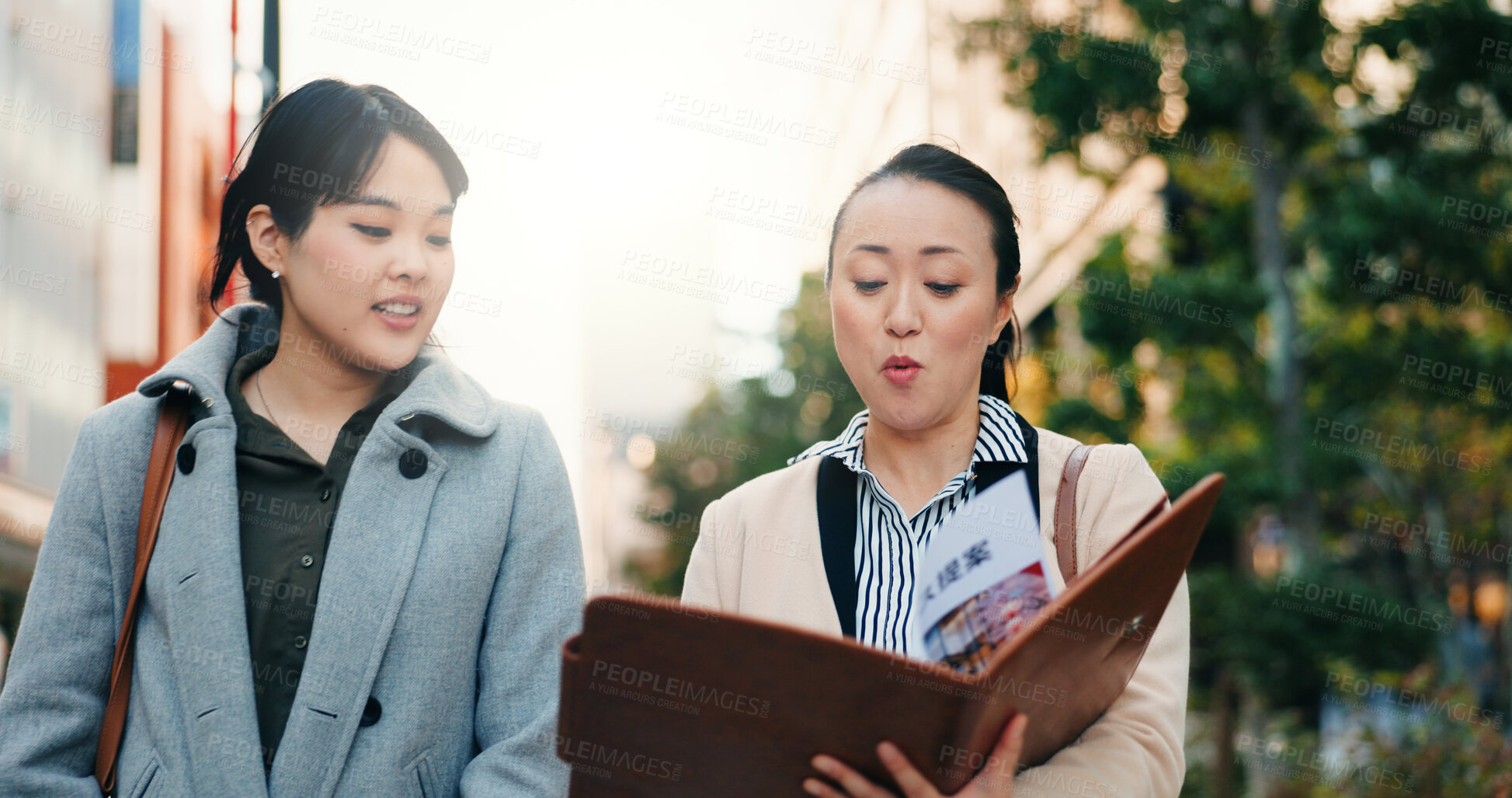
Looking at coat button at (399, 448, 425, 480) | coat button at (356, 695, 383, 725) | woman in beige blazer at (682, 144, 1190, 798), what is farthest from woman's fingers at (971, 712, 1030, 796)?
coat button at (399, 448, 425, 480)

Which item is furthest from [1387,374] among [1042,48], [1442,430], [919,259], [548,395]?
[548,395]

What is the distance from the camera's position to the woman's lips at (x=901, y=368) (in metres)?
1.87

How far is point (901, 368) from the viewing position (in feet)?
6.15

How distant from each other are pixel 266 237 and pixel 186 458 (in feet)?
1.44

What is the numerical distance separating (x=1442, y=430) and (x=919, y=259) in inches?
446

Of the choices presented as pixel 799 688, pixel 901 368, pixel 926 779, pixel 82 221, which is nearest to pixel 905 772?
pixel 926 779

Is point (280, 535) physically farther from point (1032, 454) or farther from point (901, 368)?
point (1032, 454)

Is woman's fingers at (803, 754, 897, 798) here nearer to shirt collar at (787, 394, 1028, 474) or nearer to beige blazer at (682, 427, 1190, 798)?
beige blazer at (682, 427, 1190, 798)

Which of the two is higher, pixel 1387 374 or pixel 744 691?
pixel 744 691

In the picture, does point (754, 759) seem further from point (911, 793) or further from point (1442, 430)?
point (1442, 430)

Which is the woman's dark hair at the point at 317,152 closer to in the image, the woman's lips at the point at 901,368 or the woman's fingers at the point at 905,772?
the woman's lips at the point at 901,368

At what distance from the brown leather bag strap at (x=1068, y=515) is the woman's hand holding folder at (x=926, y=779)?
0.46 m

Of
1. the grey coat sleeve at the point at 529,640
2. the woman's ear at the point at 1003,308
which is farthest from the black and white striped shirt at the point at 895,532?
the grey coat sleeve at the point at 529,640

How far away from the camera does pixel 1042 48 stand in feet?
24.7
